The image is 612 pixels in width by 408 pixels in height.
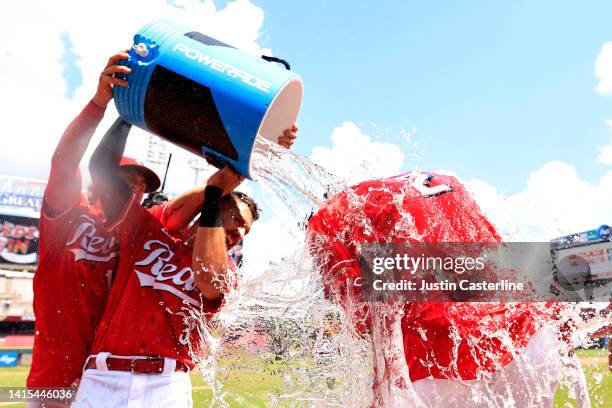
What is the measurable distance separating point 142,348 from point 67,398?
567 millimetres

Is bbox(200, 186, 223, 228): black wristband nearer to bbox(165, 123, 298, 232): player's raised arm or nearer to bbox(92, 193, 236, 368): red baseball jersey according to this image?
bbox(92, 193, 236, 368): red baseball jersey

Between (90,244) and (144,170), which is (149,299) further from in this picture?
(144,170)

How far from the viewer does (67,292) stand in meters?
2.58

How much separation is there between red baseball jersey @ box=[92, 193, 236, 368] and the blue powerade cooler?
0.68 metres

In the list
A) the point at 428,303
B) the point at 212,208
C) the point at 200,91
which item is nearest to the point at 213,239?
the point at 212,208

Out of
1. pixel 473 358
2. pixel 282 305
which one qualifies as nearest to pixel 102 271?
pixel 282 305

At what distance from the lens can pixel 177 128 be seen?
6.89 ft

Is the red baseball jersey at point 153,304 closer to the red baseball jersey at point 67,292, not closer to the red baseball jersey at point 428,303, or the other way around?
the red baseball jersey at point 67,292

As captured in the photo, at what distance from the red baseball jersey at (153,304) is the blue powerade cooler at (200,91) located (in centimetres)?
68

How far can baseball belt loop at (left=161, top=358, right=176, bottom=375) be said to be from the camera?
2.44 m

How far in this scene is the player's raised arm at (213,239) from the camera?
89.4 inches

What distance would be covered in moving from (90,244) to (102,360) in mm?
628

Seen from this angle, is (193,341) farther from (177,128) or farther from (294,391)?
(177,128)

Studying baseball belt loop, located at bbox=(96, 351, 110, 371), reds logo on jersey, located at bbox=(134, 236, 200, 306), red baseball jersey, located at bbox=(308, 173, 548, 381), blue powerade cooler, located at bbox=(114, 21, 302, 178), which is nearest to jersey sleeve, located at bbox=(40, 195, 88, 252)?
reds logo on jersey, located at bbox=(134, 236, 200, 306)
